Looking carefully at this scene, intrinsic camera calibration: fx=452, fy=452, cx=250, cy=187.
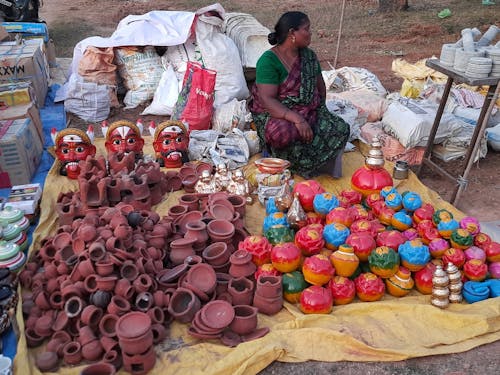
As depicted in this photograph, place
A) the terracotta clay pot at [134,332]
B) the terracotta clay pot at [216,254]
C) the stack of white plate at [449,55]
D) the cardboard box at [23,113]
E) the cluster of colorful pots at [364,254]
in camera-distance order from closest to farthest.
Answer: the terracotta clay pot at [134,332]
the cluster of colorful pots at [364,254]
the terracotta clay pot at [216,254]
the stack of white plate at [449,55]
the cardboard box at [23,113]

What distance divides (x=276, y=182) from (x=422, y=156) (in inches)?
59.5

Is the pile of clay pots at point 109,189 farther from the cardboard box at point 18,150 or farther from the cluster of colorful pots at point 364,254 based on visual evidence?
the cluster of colorful pots at point 364,254

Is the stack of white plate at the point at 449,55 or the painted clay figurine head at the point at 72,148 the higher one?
the stack of white plate at the point at 449,55

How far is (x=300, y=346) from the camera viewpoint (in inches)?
85.2

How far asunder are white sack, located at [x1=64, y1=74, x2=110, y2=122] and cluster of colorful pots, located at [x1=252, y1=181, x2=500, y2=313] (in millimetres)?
2854

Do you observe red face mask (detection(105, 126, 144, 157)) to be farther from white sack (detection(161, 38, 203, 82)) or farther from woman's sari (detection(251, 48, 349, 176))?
white sack (detection(161, 38, 203, 82))

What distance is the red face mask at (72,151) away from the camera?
Answer: 3.44m

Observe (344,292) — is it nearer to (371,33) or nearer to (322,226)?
(322,226)

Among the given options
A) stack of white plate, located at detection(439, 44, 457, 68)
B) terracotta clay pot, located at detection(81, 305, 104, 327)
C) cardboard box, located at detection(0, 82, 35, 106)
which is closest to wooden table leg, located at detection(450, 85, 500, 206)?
stack of white plate, located at detection(439, 44, 457, 68)

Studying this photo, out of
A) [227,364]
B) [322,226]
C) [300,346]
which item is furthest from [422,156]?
[227,364]

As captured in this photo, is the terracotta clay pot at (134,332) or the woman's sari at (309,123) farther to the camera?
the woman's sari at (309,123)

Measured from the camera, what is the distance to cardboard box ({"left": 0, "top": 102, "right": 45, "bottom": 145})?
151 inches

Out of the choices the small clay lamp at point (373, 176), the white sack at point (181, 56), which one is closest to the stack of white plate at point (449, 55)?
the small clay lamp at point (373, 176)

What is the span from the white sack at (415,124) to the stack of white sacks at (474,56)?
661mm
